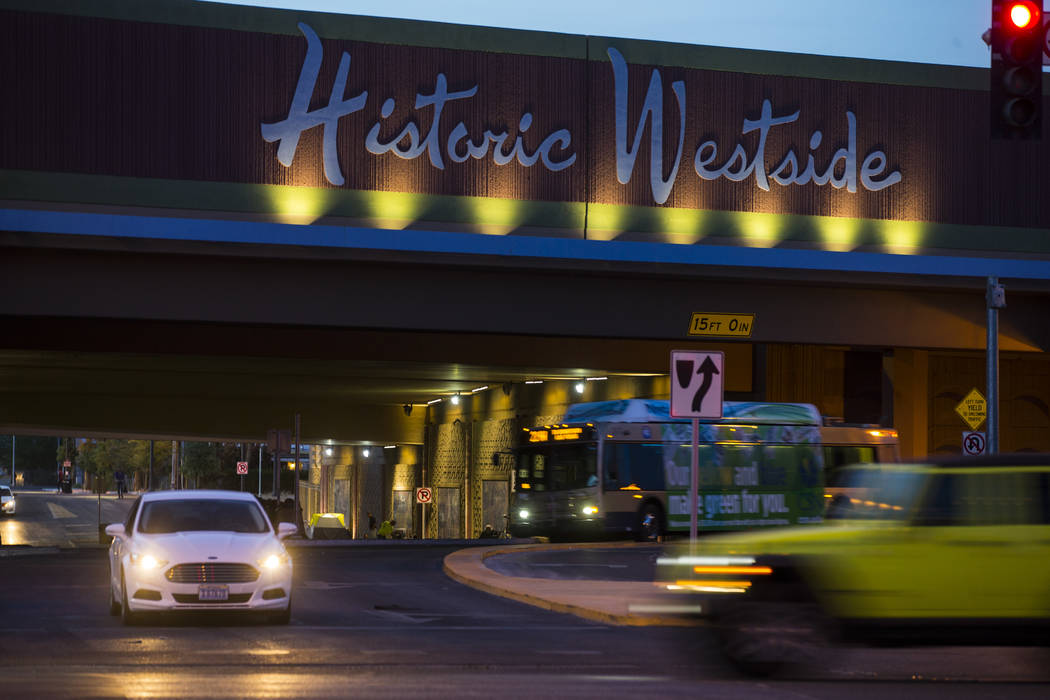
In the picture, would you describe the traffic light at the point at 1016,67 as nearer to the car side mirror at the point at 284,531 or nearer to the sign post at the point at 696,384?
the sign post at the point at 696,384

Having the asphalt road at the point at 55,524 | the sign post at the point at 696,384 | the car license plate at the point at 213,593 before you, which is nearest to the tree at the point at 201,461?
the asphalt road at the point at 55,524

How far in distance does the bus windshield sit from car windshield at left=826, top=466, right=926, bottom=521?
2437 cm

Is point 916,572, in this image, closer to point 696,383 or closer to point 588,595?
point 696,383

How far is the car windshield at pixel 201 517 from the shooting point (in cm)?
1745

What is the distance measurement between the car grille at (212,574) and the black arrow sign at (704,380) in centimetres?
522

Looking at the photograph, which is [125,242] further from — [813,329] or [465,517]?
[465,517]

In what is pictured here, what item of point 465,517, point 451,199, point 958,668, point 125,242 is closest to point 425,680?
point 958,668

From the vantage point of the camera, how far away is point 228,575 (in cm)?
1628

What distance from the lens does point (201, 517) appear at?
1775 centimetres

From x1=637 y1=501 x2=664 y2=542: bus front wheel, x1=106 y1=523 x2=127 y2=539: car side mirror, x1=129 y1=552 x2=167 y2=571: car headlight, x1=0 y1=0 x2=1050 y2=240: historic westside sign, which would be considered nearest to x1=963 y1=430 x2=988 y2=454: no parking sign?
x1=0 y1=0 x2=1050 y2=240: historic westside sign

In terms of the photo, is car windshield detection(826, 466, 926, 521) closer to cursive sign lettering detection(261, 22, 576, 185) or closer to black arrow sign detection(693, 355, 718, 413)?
black arrow sign detection(693, 355, 718, 413)

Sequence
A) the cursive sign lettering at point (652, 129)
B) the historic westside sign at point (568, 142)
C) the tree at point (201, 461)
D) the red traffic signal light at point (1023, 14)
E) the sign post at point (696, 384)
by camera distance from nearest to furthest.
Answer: the red traffic signal light at point (1023, 14)
the sign post at point (696, 384)
the historic westside sign at point (568, 142)
the cursive sign lettering at point (652, 129)
the tree at point (201, 461)

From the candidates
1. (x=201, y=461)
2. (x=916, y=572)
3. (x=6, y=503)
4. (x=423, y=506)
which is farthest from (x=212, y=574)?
(x=201, y=461)

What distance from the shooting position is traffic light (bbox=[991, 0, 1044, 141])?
1289cm
